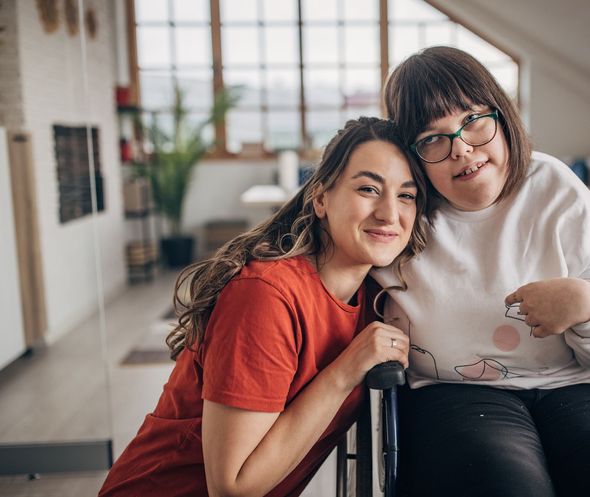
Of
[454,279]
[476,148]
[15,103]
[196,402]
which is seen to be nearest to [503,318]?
[454,279]

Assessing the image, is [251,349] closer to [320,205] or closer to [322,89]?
[320,205]

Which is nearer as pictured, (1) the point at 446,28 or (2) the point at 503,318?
(2) the point at 503,318

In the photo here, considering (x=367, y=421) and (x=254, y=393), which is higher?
(x=254, y=393)

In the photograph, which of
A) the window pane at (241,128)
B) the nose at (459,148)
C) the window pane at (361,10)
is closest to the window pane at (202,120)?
the window pane at (241,128)

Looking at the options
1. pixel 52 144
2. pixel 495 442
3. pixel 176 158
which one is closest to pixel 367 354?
pixel 495 442

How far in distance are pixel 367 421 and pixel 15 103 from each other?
1775 mm

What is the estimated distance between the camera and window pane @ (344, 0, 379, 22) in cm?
703

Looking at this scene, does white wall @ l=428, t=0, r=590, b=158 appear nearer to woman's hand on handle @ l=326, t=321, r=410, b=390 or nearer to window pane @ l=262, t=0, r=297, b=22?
window pane @ l=262, t=0, r=297, b=22

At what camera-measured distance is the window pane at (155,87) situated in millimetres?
6980

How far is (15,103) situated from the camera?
7.72 ft

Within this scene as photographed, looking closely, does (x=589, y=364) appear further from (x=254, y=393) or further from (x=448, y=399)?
(x=254, y=393)

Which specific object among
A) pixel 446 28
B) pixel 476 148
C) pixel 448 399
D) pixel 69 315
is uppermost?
pixel 446 28

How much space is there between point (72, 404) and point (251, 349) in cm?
181

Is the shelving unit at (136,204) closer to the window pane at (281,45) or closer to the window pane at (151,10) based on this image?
the window pane at (151,10)
